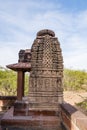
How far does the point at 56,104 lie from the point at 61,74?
896 mm

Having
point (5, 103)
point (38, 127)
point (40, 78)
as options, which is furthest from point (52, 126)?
point (5, 103)

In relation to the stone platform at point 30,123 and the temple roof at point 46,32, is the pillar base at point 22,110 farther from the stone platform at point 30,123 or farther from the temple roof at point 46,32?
the temple roof at point 46,32

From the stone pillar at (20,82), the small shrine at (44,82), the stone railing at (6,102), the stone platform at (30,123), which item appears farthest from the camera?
the stone railing at (6,102)

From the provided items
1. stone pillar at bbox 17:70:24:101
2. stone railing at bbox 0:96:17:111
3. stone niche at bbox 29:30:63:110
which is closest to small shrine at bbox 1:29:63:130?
stone niche at bbox 29:30:63:110

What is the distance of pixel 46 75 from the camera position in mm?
7090

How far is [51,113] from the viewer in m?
6.88

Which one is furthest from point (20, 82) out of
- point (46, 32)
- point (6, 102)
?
point (6, 102)

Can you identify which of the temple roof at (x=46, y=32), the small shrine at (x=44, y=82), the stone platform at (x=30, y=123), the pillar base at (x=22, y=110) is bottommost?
the stone platform at (x=30, y=123)

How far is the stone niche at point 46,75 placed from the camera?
23.0ft

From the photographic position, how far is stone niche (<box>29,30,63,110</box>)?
701 centimetres

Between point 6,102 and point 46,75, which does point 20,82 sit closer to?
point 46,75

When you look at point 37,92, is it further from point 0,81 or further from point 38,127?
point 0,81

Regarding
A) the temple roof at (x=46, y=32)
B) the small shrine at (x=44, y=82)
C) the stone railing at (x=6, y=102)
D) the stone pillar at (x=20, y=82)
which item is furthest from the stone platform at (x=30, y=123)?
the stone railing at (x=6, y=102)

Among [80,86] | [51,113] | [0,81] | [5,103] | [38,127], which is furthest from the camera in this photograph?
[80,86]
